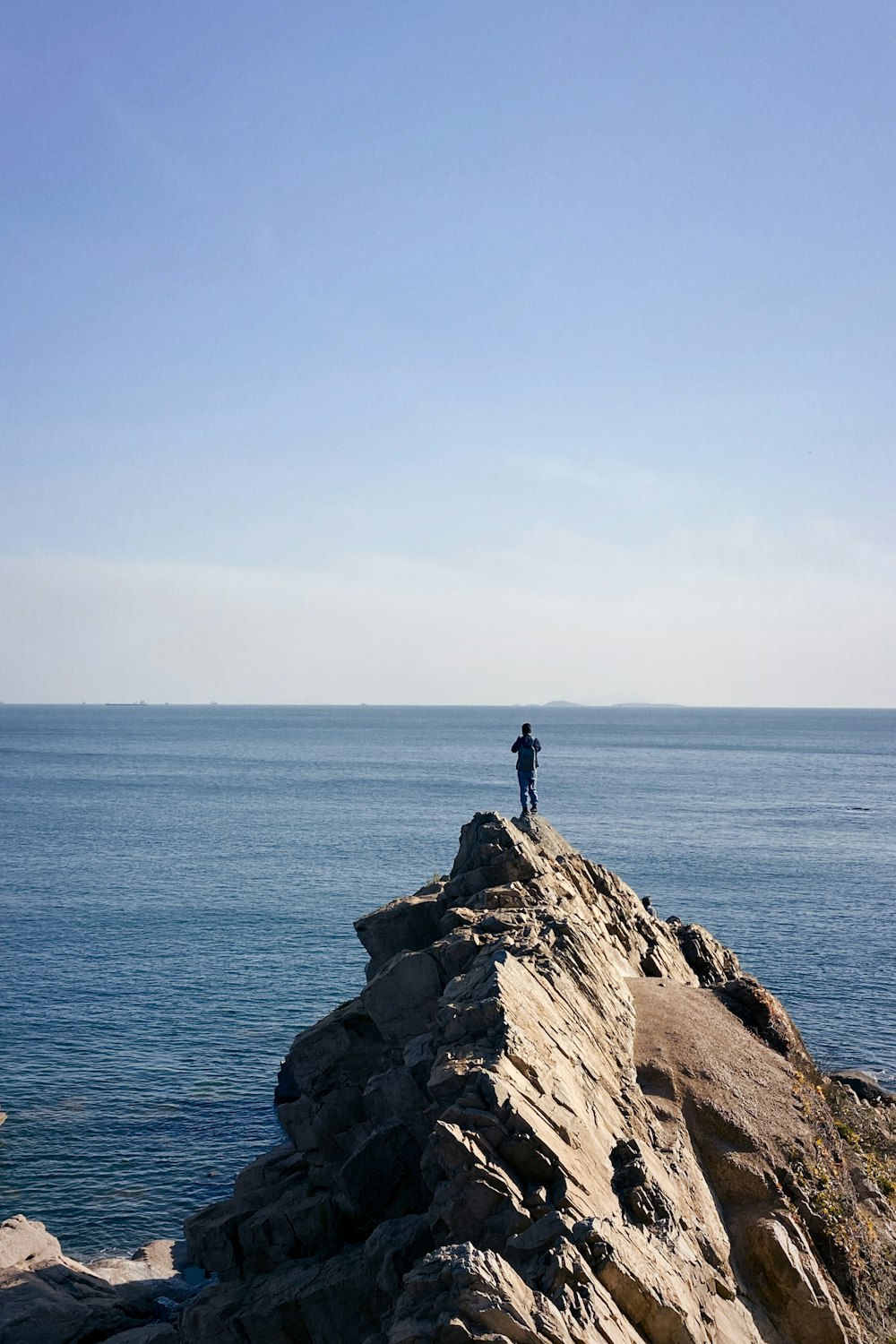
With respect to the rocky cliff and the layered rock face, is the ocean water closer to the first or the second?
the rocky cliff

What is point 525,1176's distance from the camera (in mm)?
17516

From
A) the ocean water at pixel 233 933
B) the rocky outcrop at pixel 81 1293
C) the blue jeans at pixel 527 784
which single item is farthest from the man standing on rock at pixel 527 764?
the rocky outcrop at pixel 81 1293

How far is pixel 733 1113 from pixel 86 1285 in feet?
57.8

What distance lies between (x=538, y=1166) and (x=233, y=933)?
165 feet

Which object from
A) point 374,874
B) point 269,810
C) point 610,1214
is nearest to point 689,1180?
point 610,1214

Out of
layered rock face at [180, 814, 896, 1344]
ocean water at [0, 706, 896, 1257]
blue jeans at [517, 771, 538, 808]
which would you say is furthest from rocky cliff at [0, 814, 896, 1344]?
ocean water at [0, 706, 896, 1257]

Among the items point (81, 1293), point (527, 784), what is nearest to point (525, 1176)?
point (81, 1293)

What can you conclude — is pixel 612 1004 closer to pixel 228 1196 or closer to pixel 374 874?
pixel 228 1196

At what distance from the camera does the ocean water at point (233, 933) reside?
3834 cm

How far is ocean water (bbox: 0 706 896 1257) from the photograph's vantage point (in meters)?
38.3

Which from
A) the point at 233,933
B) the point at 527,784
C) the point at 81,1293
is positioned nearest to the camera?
the point at 81,1293

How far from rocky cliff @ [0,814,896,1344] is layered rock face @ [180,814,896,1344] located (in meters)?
0.06

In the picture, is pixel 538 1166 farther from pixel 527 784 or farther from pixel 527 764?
pixel 527 784

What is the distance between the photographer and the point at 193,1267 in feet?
101
